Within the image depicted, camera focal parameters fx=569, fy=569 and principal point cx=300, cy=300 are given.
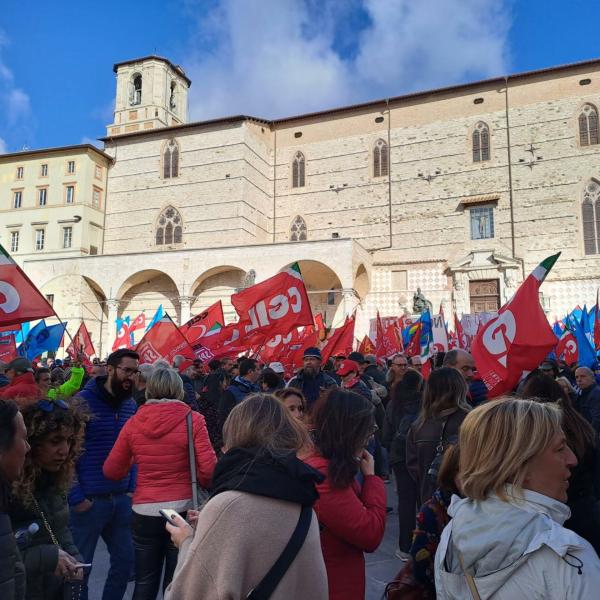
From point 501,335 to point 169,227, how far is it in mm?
30385

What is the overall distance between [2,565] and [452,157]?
102 feet

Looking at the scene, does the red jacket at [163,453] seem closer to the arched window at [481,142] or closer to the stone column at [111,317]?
the stone column at [111,317]

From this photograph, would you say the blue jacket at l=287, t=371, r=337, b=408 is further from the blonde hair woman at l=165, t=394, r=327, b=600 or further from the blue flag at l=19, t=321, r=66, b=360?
the blue flag at l=19, t=321, r=66, b=360

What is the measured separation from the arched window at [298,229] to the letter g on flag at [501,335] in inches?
1062

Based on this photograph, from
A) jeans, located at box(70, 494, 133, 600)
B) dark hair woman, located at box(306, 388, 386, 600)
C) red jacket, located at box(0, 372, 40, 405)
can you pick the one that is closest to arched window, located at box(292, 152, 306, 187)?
red jacket, located at box(0, 372, 40, 405)

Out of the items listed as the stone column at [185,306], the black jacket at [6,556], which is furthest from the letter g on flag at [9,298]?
the stone column at [185,306]

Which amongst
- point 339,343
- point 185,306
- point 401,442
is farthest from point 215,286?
point 401,442

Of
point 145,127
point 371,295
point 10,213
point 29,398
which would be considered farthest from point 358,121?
point 29,398

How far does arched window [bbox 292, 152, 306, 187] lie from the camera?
3356 cm

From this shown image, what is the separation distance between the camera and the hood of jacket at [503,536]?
1.45m

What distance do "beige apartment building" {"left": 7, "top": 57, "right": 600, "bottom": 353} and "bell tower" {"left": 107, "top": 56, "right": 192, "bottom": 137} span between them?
581 centimetres

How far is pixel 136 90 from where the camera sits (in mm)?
42156

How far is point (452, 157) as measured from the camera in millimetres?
30375

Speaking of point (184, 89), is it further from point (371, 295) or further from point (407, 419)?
point (407, 419)
